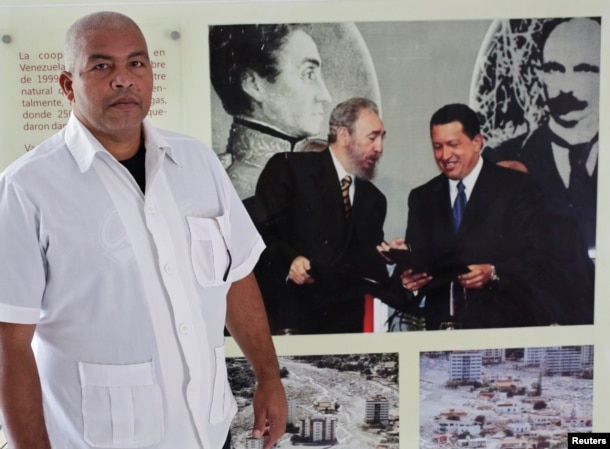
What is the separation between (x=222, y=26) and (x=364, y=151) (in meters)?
0.60

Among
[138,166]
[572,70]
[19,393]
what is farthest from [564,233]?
[19,393]

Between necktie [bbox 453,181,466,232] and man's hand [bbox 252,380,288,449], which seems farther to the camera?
necktie [bbox 453,181,466,232]

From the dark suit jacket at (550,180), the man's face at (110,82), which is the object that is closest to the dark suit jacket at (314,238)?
the dark suit jacket at (550,180)

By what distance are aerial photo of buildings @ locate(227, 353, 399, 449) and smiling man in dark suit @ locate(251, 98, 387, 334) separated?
0.45 feet

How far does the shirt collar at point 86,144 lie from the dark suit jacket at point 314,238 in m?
0.77

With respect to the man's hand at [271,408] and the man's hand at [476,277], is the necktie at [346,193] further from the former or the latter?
the man's hand at [271,408]

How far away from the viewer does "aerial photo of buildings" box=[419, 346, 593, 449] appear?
8.67 ft

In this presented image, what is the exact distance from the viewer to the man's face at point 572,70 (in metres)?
2.57

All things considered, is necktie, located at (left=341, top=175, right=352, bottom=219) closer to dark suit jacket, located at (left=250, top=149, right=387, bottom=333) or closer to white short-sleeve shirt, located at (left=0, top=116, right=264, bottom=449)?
dark suit jacket, located at (left=250, top=149, right=387, bottom=333)

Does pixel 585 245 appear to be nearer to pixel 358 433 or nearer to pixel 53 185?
pixel 358 433

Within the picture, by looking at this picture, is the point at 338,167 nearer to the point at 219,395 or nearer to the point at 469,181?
the point at 469,181

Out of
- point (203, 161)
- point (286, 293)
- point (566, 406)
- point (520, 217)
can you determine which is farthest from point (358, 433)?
point (203, 161)

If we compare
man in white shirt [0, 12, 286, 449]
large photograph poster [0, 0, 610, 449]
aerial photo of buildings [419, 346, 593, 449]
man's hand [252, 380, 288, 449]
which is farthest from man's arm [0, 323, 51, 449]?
aerial photo of buildings [419, 346, 593, 449]

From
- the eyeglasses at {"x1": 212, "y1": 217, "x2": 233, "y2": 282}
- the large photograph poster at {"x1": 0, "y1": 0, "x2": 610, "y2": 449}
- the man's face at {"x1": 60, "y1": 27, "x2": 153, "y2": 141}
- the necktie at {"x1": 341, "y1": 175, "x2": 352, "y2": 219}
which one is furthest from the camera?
the necktie at {"x1": 341, "y1": 175, "x2": 352, "y2": 219}
